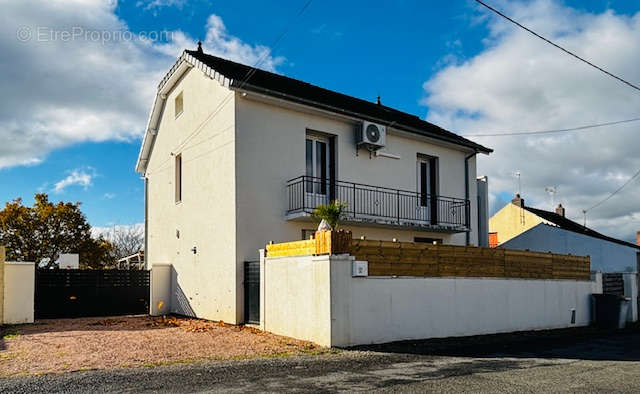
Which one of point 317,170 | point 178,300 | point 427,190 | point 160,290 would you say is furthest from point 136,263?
point 427,190

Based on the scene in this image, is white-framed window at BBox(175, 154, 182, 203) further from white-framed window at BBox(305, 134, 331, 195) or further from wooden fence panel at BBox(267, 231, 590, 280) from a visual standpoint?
wooden fence panel at BBox(267, 231, 590, 280)

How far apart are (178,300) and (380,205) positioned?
6966 millimetres

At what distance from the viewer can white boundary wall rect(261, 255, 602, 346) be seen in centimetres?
1038

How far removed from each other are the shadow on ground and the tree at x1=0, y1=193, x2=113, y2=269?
74.3 ft

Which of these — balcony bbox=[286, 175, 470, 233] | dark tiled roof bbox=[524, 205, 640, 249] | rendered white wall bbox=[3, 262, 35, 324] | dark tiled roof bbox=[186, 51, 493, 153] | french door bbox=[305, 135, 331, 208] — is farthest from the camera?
dark tiled roof bbox=[524, 205, 640, 249]

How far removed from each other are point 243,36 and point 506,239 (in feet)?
74.2

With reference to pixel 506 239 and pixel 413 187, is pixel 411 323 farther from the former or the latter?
pixel 506 239

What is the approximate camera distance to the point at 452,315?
1238cm

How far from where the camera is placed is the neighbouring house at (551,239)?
84.1 feet

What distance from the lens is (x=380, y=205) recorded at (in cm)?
1703

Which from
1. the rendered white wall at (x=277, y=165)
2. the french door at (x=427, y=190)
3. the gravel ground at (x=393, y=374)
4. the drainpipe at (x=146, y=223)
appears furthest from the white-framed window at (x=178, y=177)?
the gravel ground at (x=393, y=374)

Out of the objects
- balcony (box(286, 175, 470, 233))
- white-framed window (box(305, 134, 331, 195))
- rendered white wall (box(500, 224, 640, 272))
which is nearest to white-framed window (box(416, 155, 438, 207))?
balcony (box(286, 175, 470, 233))

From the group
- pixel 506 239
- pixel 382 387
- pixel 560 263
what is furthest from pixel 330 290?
pixel 506 239

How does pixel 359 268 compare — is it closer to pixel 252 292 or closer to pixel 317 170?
pixel 252 292
